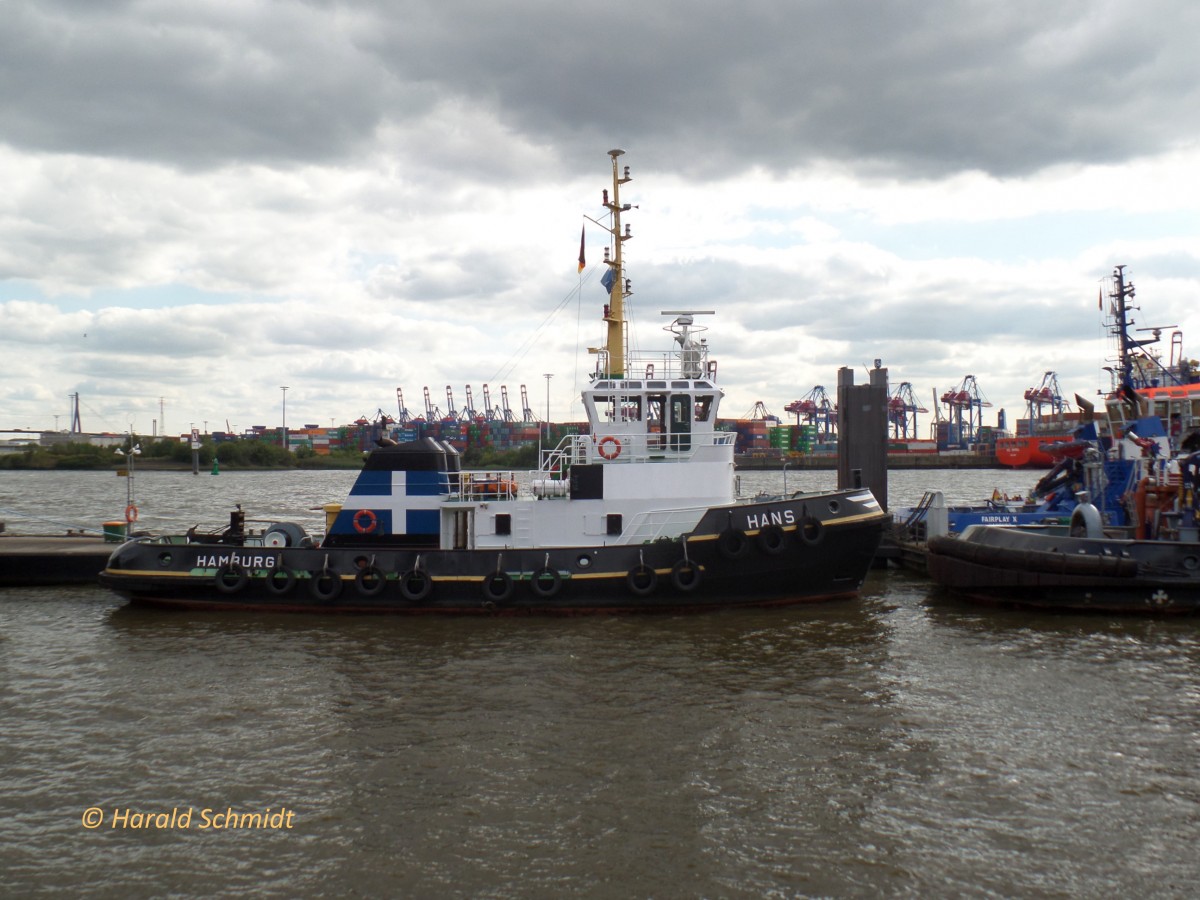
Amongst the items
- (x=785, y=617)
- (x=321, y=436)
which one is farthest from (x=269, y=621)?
(x=321, y=436)

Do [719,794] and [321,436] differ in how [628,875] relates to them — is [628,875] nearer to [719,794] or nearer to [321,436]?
[719,794]

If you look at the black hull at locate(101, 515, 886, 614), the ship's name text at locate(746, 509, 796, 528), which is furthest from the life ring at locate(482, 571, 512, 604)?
the ship's name text at locate(746, 509, 796, 528)

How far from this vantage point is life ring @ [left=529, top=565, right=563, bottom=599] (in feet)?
43.2

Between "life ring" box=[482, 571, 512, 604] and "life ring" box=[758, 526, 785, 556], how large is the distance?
4.14 m

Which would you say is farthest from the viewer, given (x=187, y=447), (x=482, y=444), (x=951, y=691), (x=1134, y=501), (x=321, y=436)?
(x=321, y=436)

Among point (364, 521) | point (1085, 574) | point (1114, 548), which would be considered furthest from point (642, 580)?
point (1114, 548)

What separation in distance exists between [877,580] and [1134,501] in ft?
16.7

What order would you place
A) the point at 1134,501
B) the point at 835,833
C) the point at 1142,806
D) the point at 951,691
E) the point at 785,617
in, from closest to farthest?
1. the point at 835,833
2. the point at 1142,806
3. the point at 951,691
4. the point at 785,617
5. the point at 1134,501

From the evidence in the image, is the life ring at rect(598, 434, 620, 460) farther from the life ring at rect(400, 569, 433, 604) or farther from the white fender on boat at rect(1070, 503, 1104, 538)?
the white fender on boat at rect(1070, 503, 1104, 538)

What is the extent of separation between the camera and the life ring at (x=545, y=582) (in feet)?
43.2

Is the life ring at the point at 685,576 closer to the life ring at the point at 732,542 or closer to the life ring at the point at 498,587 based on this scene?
the life ring at the point at 732,542

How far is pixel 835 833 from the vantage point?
634 cm

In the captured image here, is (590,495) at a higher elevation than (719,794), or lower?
higher

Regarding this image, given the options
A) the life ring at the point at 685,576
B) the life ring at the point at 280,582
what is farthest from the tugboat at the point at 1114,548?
the life ring at the point at 280,582
